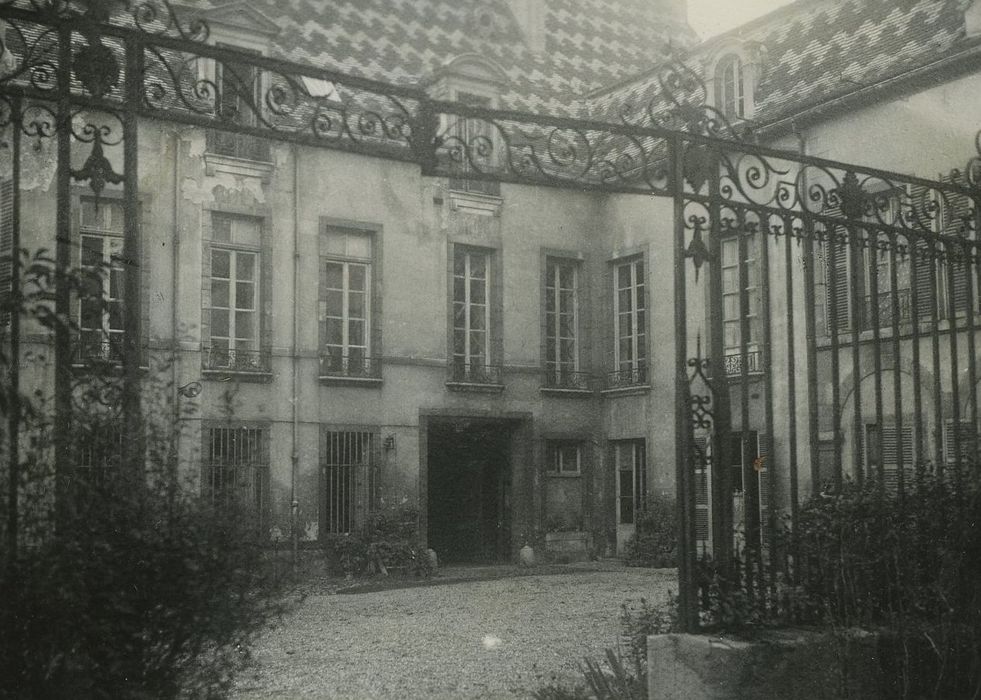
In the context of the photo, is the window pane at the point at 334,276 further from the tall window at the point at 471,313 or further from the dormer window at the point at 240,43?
the tall window at the point at 471,313

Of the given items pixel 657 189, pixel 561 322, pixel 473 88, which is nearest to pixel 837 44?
pixel 473 88

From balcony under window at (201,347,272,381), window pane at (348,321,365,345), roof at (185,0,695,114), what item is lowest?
balcony under window at (201,347,272,381)

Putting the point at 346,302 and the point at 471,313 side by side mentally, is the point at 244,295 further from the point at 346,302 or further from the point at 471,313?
the point at 471,313

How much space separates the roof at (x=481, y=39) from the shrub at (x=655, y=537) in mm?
6446

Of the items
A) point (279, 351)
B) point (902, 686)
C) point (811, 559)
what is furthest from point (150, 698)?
point (279, 351)

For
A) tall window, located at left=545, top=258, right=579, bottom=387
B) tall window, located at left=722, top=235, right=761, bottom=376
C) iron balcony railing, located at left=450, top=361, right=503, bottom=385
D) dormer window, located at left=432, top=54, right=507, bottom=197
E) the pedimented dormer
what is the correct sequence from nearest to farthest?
the pedimented dormer
tall window, located at left=722, top=235, right=761, bottom=376
iron balcony railing, located at left=450, top=361, right=503, bottom=385
dormer window, located at left=432, top=54, right=507, bottom=197
tall window, located at left=545, top=258, right=579, bottom=387

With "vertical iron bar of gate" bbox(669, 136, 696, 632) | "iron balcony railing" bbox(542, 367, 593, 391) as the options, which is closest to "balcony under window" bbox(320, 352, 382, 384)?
"iron balcony railing" bbox(542, 367, 593, 391)

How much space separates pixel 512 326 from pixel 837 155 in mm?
5644

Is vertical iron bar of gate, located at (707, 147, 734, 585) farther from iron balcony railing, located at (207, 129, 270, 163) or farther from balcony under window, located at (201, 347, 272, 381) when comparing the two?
iron balcony railing, located at (207, 129, 270, 163)

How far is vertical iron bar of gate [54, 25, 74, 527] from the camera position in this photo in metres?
3.64

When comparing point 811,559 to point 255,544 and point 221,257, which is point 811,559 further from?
point 221,257

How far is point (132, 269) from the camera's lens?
4.02m

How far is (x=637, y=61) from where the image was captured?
19891 mm

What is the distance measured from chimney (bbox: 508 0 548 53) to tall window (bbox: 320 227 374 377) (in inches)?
209
